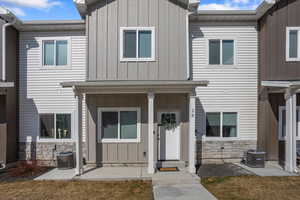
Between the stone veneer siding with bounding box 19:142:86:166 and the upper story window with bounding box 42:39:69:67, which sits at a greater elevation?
the upper story window with bounding box 42:39:69:67

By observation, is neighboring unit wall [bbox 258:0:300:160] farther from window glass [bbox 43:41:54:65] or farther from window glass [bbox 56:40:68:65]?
window glass [bbox 43:41:54:65]

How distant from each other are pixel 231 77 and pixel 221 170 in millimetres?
3835

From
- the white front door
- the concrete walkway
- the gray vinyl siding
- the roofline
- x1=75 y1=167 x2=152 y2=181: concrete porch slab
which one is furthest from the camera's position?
the roofline

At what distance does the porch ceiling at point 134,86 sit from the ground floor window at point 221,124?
2.24 meters

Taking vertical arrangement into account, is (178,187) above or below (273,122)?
below

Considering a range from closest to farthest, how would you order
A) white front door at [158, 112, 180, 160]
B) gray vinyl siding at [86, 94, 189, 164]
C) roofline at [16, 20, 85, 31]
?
gray vinyl siding at [86, 94, 189, 164]
white front door at [158, 112, 180, 160]
roofline at [16, 20, 85, 31]

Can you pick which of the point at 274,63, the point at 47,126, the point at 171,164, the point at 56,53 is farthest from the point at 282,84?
the point at 47,126

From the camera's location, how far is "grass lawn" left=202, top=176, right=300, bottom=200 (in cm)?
636

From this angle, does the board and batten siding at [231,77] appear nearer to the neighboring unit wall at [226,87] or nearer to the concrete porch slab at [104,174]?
the neighboring unit wall at [226,87]

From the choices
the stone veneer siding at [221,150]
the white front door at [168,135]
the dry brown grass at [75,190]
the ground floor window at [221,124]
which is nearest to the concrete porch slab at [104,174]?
the dry brown grass at [75,190]

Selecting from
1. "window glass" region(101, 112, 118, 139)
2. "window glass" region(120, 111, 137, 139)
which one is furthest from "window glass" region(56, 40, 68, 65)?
"window glass" region(120, 111, 137, 139)

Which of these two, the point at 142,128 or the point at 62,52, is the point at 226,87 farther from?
the point at 62,52

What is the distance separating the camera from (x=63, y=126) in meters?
10.2

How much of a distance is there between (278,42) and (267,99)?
2.32m
